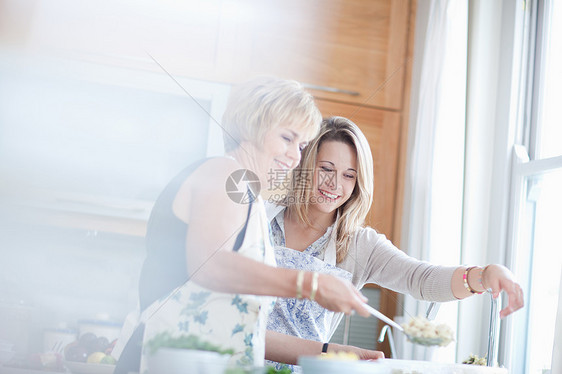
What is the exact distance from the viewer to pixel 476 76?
152cm

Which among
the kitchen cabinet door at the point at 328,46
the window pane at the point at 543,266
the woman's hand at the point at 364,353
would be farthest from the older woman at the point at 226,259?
the window pane at the point at 543,266

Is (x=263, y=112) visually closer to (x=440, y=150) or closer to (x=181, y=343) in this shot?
(x=181, y=343)

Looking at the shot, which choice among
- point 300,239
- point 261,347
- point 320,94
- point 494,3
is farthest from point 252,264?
point 494,3

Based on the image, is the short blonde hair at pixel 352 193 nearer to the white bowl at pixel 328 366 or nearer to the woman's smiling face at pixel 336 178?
the woman's smiling face at pixel 336 178

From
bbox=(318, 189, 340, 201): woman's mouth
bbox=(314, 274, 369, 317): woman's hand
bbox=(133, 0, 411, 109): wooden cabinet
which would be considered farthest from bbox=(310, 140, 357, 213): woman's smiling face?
bbox=(314, 274, 369, 317): woman's hand

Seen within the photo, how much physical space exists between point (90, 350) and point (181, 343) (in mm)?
234

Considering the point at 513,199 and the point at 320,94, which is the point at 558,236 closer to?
the point at 513,199

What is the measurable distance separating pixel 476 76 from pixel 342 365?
1.14 meters

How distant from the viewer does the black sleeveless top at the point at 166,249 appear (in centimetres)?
70

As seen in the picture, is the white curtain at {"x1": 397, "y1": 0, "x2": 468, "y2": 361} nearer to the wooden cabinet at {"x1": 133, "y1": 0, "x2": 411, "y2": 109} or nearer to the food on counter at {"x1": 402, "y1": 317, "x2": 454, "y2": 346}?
the wooden cabinet at {"x1": 133, "y1": 0, "x2": 411, "y2": 109}

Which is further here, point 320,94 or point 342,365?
point 320,94

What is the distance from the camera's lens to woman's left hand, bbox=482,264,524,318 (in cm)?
89

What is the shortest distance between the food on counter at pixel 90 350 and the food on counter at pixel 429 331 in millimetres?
385

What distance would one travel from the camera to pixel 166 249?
74 centimetres
